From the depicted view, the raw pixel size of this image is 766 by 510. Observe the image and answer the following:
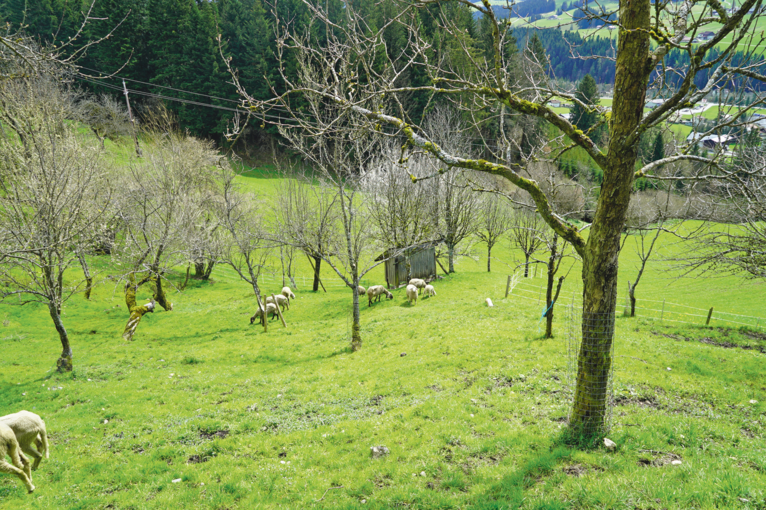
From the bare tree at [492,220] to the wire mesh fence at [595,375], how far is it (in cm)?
3554

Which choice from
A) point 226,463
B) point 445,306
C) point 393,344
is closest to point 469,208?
point 445,306

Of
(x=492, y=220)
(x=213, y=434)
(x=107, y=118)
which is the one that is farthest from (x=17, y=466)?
(x=107, y=118)

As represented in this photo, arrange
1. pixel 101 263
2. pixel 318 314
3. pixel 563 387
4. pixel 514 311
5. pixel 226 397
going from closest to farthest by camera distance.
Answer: pixel 563 387
pixel 226 397
pixel 514 311
pixel 318 314
pixel 101 263

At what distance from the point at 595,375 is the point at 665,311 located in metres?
28.8

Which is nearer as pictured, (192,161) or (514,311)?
(514,311)

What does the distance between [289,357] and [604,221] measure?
16.2 m

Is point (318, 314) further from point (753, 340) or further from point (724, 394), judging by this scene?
point (753, 340)

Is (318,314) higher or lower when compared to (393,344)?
lower

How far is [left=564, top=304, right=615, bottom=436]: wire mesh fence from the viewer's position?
7422mm

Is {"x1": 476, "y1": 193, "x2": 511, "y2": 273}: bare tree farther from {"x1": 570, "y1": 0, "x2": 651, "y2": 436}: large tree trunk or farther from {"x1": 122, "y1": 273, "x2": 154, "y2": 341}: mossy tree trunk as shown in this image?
{"x1": 570, "y1": 0, "x2": 651, "y2": 436}: large tree trunk

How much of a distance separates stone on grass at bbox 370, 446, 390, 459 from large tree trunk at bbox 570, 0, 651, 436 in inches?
161

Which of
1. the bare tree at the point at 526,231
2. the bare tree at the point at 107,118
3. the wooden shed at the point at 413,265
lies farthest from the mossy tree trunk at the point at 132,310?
the bare tree at the point at 107,118

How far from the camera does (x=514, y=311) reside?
22359 mm

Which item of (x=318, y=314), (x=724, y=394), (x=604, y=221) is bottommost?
(x=318, y=314)
